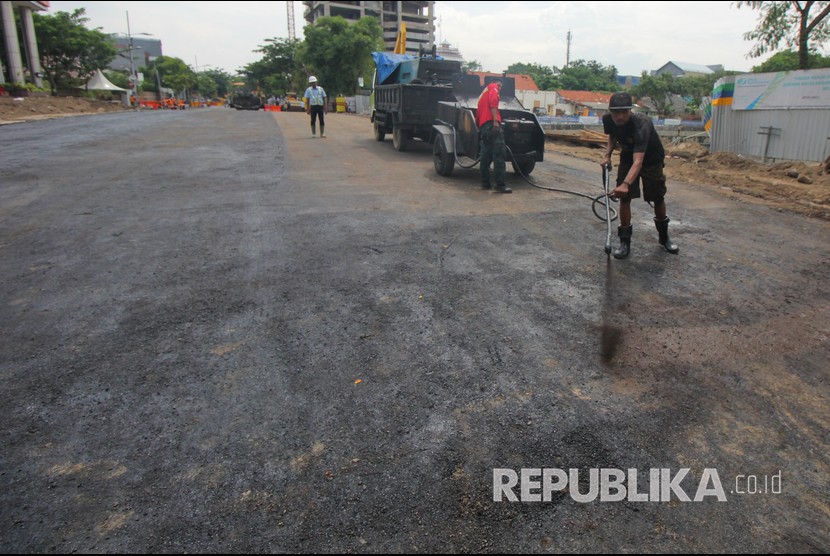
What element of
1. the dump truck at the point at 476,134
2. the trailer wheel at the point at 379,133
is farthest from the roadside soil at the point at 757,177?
the trailer wheel at the point at 379,133

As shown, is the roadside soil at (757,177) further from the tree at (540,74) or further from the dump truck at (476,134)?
the tree at (540,74)

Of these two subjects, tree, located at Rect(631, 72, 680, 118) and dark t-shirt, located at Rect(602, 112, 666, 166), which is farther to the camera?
tree, located at Rect(631, 72, 680, 118)

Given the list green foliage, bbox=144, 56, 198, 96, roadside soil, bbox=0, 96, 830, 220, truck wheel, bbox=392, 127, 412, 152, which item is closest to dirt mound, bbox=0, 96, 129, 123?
truck wheel, bbox=392, 127, 412, 152

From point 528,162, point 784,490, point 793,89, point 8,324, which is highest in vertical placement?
point 793,89

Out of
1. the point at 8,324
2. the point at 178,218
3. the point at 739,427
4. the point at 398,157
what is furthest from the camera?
the point at 398,157

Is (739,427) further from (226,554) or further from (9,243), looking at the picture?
(9,243)

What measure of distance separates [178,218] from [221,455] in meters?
4.93

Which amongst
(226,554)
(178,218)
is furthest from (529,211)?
(226,554)

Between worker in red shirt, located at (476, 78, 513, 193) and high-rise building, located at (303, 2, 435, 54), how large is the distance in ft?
278

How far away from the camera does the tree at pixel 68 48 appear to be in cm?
4103

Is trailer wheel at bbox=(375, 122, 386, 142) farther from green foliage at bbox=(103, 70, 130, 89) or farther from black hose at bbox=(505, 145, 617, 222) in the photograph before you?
green foliage at bbox=(103, 70, 130, 89)

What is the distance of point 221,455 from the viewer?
256 cm

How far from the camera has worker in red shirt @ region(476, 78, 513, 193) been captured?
28.0 ft

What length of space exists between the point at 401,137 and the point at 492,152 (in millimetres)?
5370
